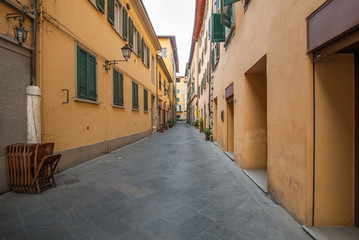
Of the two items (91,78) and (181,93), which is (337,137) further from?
(181,93)

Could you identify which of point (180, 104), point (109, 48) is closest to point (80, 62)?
point (109, 48)

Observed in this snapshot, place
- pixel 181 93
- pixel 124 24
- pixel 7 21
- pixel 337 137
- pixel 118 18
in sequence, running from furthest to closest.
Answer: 1. pixel 181 93
2. pixel 124 24
3. pixel 118 18
4. pixel 7 21
5. pixel 337 137

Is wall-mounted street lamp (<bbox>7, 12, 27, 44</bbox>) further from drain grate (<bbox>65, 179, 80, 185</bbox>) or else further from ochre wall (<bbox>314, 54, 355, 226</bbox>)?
ochre wall (<bbox>314, 54, 355, 226</bbox>)

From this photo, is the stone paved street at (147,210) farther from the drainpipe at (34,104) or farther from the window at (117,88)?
the window at (117,88)

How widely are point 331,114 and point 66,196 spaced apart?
420 centimetres

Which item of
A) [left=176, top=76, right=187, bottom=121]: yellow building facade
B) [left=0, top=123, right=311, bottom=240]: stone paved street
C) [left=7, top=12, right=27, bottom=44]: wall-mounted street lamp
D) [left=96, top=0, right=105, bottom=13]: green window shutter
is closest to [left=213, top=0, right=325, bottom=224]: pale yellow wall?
[left=0, top=123, right=311, bottom=240]: stone paved street

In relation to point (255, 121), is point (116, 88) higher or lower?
higher

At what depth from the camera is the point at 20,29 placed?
349cm

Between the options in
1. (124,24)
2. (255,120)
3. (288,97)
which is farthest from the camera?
(124,24)

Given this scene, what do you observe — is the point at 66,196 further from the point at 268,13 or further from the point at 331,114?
the point at 268,13

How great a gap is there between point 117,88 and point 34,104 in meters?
4.50

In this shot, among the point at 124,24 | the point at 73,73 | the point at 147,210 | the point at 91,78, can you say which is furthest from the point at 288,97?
the point at 124,24

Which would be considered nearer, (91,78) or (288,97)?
(288,97)

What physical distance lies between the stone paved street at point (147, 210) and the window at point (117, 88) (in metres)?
4.14
